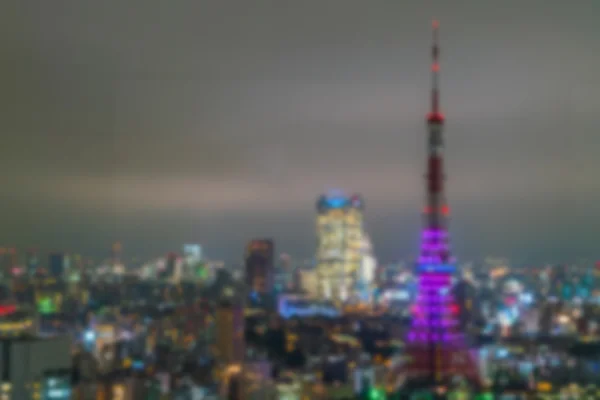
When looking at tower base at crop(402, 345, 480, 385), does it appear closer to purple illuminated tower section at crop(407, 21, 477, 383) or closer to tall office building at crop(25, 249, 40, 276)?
purple illuminated tower section at crop(407, 21, 477, 383)

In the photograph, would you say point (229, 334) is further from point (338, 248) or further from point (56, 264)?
point (338, 248)

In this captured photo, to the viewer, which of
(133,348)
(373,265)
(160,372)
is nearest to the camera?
(160,372)

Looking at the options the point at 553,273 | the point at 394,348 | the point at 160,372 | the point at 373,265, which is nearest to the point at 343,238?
the point at 373,265

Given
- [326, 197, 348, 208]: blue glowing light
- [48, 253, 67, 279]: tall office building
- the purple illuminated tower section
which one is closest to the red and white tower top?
the purple illuminated tower section

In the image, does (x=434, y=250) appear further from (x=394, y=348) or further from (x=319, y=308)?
(x=319, y=308)

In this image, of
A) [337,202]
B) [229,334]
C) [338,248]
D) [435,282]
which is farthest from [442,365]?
[338,248]
